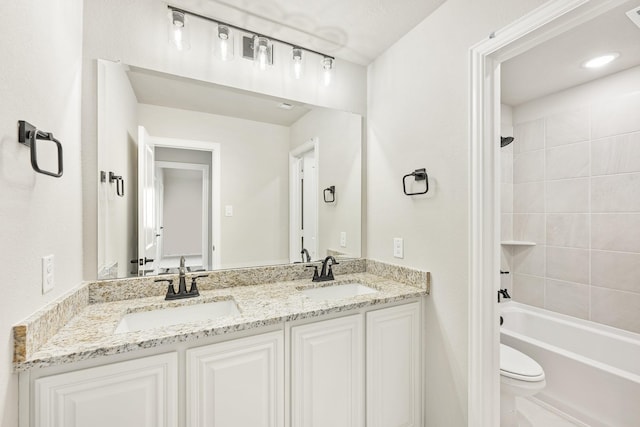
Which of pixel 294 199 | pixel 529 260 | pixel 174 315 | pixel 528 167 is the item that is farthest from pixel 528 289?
pixel 174 315

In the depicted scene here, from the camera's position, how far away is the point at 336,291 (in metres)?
1.79

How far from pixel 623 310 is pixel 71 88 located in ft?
11.9

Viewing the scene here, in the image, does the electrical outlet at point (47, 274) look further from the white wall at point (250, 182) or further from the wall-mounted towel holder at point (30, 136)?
the white wall at point (250, 182)

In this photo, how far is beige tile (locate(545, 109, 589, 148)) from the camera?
235cm

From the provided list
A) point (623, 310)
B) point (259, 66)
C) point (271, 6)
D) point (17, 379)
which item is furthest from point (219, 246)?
point (623, 310)

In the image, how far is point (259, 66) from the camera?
1688 millimetres

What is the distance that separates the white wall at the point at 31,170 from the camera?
75cm

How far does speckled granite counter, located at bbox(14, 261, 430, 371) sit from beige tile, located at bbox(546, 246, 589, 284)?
1735 mm

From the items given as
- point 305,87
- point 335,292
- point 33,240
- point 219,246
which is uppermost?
point 305,87

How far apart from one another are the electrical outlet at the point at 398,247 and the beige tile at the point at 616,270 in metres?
1.76

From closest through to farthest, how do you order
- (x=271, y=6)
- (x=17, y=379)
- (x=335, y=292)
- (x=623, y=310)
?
(x=17, y=379) → (x=271, y=6) → (x=335, y=292) → (x=623, y=310)

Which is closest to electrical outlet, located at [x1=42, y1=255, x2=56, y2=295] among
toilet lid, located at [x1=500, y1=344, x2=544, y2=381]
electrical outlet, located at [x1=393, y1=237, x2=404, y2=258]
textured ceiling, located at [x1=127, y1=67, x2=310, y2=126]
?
textured ceiling, located at [x1=127, y1=67, x2=310, y2=126]

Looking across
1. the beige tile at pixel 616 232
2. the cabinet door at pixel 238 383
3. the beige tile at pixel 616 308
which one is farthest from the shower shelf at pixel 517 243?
the cabinet door at pixel 238 383

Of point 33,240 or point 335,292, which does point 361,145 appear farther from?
point 33,240
